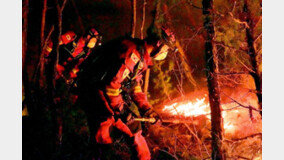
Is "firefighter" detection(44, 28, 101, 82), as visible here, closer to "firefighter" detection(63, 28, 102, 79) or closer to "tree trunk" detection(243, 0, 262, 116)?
"firefighter" detection(63, 28, 102, 79)

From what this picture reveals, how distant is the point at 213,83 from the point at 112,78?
7.37 ft

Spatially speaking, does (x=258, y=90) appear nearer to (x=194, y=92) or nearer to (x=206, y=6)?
(x=206, y=6)

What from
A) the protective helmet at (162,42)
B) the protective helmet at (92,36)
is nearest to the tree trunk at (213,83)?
the protective helmet at (162,42)

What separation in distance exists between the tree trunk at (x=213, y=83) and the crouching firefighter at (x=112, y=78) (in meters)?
1.04

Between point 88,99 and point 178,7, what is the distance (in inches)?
166

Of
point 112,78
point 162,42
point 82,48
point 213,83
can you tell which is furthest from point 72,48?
point 213,83

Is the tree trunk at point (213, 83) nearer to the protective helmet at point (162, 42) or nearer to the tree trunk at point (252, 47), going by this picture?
the tree trunk at point (252, 47)

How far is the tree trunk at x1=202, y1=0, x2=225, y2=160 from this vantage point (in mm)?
4168

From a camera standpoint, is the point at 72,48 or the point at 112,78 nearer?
the point at 112,78

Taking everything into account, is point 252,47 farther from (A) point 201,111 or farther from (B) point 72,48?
(B) point 72,48

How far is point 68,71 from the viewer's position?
657 cm

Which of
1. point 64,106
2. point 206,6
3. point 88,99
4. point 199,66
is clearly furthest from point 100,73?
point 199,66

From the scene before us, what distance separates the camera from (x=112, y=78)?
3.54m

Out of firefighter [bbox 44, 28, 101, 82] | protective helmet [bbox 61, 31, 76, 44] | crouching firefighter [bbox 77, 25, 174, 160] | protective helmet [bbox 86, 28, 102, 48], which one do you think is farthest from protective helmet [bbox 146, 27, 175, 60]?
protective helmet [bbox 61, 31, 76, 44]
